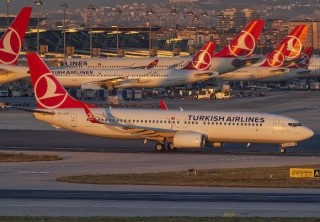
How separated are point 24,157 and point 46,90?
9.32 meters

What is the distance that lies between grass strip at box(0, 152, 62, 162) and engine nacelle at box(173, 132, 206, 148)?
7.98 meters

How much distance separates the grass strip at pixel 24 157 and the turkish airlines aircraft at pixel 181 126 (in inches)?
234

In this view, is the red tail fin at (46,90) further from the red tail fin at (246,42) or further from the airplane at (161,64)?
the red tail fin at (246,42)

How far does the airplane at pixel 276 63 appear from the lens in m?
155

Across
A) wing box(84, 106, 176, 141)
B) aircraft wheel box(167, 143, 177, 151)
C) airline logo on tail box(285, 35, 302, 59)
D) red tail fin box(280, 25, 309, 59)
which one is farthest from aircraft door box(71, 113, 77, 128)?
airline logo on tail box(285, 35, 302, 59)

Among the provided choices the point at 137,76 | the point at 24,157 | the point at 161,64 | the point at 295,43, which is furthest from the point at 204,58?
the point at 24,157

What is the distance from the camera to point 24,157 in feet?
207

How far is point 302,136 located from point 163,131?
27.7 ft

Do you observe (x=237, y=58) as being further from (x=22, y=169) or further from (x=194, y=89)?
(x=22, y=169)

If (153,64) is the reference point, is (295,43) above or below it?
above

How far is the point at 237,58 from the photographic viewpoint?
142 metres

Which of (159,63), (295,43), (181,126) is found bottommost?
(159,63)

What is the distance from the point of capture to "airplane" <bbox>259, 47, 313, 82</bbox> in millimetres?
163375
